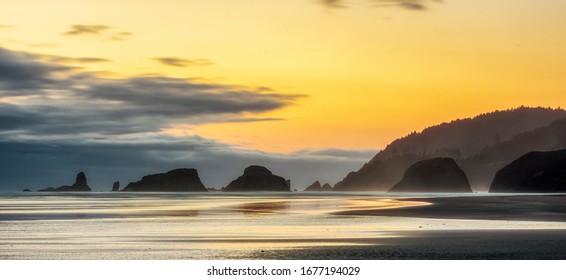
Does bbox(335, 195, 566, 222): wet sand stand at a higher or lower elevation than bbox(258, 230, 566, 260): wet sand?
higher

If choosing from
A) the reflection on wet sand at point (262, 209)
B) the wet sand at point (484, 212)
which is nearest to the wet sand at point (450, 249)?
the wet sand at point (484, 212)

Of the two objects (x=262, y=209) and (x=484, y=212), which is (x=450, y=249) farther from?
(x=262, y=209)

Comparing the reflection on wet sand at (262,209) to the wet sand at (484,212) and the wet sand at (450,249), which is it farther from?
the wet sand at (450,249)

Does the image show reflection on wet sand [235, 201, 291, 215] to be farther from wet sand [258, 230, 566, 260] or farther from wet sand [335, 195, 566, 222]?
wet sand [258, 230, 566, 260]

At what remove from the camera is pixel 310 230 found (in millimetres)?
55656

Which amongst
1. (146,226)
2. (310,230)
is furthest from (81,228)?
(310,230)

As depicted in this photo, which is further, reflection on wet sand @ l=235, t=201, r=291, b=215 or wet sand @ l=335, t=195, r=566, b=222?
reflection on wet sand @ l=235, t=201, r=291, b=215

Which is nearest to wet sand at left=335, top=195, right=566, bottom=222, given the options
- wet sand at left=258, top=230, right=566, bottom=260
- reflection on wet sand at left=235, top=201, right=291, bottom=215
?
reflection on wet sand at left=235, top=201, right=291, bottom=215

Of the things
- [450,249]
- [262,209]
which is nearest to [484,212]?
[262,209]

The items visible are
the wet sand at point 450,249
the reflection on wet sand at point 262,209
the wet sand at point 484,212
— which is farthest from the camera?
the reflection on wet sand at point 262,209
